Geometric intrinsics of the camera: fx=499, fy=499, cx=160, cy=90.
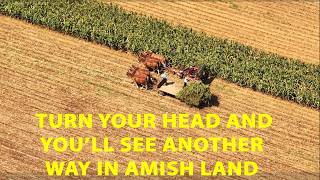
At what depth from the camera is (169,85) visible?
31234 millimetres

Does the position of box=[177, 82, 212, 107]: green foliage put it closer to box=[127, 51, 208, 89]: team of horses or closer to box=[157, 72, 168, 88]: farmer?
box=[157, 72, 168, 88]: farmer

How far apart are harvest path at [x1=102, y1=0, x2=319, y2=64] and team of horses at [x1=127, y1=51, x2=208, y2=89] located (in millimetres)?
6055

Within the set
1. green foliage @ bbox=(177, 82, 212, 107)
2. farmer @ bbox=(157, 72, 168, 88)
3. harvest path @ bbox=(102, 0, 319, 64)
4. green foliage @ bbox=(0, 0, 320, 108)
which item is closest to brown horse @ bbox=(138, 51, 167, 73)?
green foliage @ bbox=(0, 0, 320, 108)

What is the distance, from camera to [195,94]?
29953mm

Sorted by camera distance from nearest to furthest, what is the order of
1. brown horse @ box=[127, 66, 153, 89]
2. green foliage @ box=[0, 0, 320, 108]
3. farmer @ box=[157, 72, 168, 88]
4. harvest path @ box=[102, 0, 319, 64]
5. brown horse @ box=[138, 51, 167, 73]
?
brown horse @ box=[127, 66, 153, 89] < farmer @ box=[157, 72, 168, 88] < brown horse @ box=[138, 51, 167, 73] < green foliage @ box=[0, 0, 320, 108] < harvest path @ box=[102, 0, 319, 64]

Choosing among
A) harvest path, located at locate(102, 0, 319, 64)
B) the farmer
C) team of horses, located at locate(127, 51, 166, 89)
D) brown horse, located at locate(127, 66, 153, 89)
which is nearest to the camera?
brown horse, located at locate(127, 66, 153, 89)

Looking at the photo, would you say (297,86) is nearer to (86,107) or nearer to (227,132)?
(227,132)

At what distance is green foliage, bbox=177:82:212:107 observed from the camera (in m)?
29.9

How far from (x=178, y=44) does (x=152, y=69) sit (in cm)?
310

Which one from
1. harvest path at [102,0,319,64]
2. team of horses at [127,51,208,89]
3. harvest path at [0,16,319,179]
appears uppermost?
harvest path at [102,0,319,64]

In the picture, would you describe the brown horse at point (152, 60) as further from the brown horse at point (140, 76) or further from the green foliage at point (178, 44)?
the brown horse at point (140, 76)

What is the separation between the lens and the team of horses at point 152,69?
101 feet

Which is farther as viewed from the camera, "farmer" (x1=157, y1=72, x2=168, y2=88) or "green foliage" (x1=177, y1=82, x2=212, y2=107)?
"farmer" (x1=157, y1=72, x2=168, y2=88)

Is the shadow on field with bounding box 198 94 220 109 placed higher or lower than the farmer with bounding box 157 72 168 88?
lower
